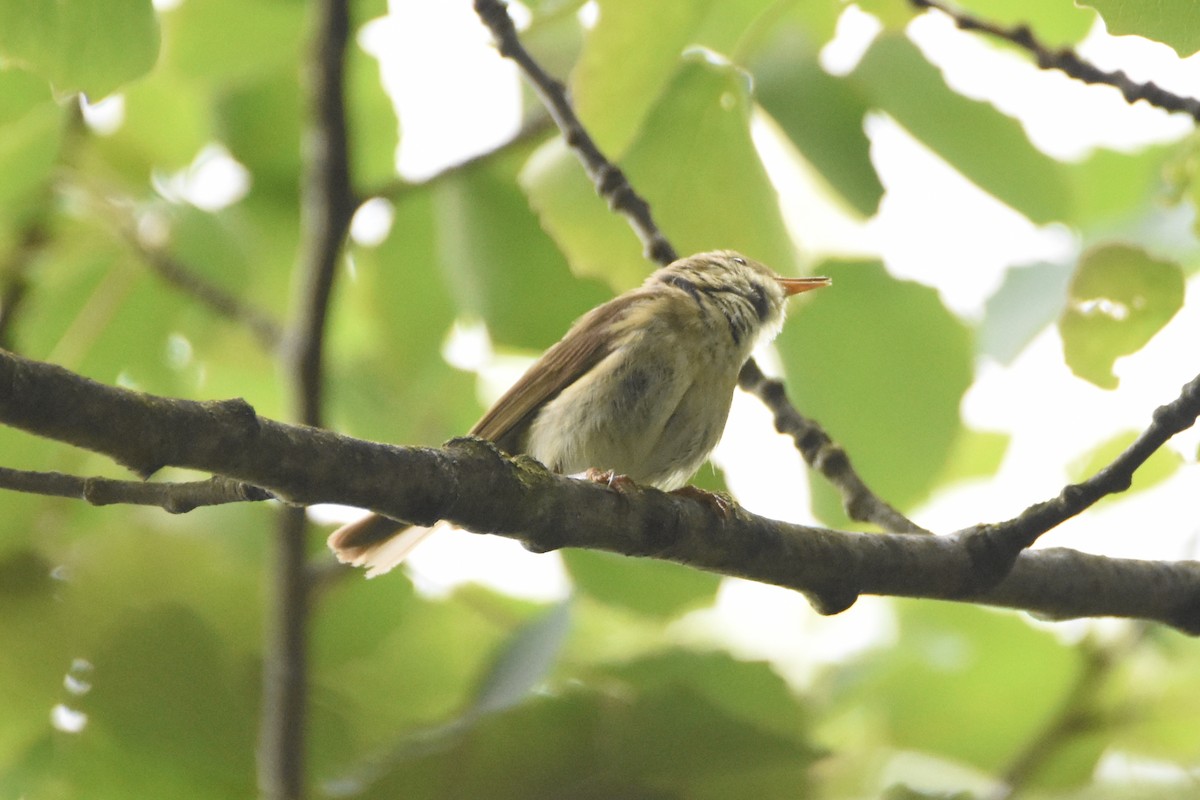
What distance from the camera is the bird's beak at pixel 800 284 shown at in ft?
11.9

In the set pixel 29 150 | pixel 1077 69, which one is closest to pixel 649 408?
pixel 1077 69

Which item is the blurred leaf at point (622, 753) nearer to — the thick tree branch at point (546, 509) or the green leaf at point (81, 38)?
the thick tree branch at point (546, 509)

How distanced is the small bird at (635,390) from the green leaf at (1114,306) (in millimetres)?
805

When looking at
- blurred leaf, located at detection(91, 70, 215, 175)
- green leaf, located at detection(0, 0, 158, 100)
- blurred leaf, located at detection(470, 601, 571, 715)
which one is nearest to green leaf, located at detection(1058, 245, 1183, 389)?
blurred leaf, located at detection(470, 601, 571, 715)

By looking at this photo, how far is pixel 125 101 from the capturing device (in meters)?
4.50

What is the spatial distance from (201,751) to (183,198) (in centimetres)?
218

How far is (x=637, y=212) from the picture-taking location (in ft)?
10.9

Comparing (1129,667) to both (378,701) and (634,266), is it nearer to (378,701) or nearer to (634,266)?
(634,266)

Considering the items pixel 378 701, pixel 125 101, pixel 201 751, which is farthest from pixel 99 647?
pixel 125 101

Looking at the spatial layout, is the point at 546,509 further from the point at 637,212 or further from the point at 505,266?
the point at 505,266

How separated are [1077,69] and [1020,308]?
0.91 metres

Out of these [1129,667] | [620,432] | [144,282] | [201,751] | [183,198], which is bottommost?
[201,751]

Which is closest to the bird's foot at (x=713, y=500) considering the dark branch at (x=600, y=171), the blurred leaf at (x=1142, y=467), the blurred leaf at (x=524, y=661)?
the blurred leaf at (x=524, y=661)

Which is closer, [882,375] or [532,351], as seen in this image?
[882,375]
